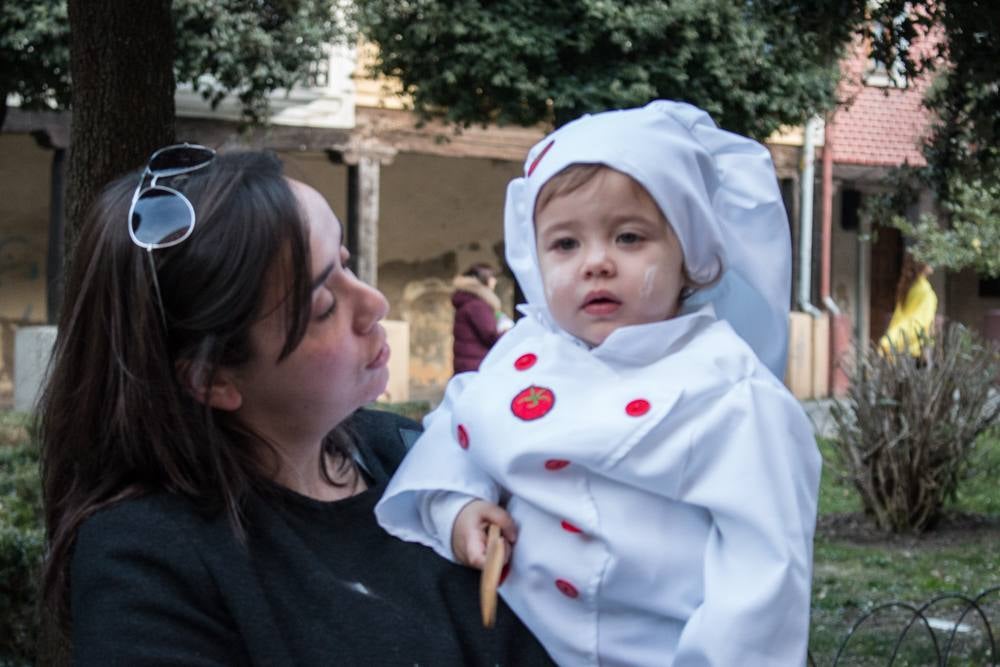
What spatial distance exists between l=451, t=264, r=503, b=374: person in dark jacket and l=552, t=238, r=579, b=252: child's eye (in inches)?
407

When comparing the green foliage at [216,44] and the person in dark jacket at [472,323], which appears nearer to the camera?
the green foliage at [216,44]

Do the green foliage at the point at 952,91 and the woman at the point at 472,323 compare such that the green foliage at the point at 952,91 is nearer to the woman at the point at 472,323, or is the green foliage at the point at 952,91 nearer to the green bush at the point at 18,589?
the green bush at the point at 18,589

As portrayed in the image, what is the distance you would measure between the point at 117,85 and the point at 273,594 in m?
2.24

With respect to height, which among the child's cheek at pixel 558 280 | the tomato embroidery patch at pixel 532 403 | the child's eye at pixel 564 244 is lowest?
the tomato embroidery patch at pixel 532 403

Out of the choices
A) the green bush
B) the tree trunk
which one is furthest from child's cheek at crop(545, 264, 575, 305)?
the green bush

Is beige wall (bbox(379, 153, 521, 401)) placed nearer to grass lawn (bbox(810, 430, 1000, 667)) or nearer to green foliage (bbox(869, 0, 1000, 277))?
grass lawn (bbox(810, 430, 1000, 667))

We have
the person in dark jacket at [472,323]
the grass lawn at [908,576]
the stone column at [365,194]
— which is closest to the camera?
the grass lawn at [908,576]

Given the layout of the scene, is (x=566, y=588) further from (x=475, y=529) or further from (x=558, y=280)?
(x=558, y=280)

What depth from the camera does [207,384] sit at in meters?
1.75

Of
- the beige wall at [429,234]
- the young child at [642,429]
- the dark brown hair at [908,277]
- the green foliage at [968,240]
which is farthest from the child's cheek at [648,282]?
the beige wall at [429,234]

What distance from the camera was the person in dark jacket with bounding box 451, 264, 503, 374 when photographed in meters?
12.6

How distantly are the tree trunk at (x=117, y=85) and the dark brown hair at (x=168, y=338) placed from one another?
1.91 meters

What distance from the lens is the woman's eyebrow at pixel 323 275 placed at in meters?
1.78

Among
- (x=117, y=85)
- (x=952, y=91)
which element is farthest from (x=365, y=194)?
(x=117, y=85)
